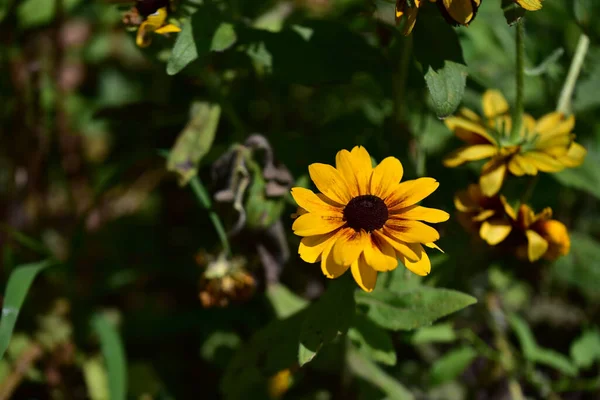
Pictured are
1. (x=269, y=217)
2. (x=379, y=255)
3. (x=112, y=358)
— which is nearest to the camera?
(x=379, y=255)

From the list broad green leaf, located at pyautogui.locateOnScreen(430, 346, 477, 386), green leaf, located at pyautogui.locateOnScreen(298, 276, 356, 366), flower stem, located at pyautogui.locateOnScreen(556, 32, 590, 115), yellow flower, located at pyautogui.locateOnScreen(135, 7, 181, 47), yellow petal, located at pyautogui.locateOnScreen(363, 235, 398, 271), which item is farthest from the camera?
broad green leaf, located at pyautogui.locateOnScreen(430, 346, 477, 386)

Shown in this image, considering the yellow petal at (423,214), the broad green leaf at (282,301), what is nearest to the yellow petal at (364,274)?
the yellow petal at (423,214)

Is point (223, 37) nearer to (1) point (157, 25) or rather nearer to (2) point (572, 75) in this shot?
(1) point (157, 25)

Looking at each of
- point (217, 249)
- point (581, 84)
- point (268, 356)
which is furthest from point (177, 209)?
point (581, 84)

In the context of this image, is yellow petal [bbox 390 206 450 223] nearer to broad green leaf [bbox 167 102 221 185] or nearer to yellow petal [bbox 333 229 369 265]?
yellow petal [bbox 333 229 369 265]

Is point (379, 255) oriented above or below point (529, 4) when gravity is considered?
below

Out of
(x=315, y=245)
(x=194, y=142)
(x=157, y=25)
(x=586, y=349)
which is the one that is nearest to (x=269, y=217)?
(x=194, y=142)

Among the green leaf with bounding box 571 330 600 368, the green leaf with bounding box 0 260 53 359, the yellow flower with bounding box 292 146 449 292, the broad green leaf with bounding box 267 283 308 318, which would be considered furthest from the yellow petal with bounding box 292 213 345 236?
the green leaf with bounding box 571 330 600 368
